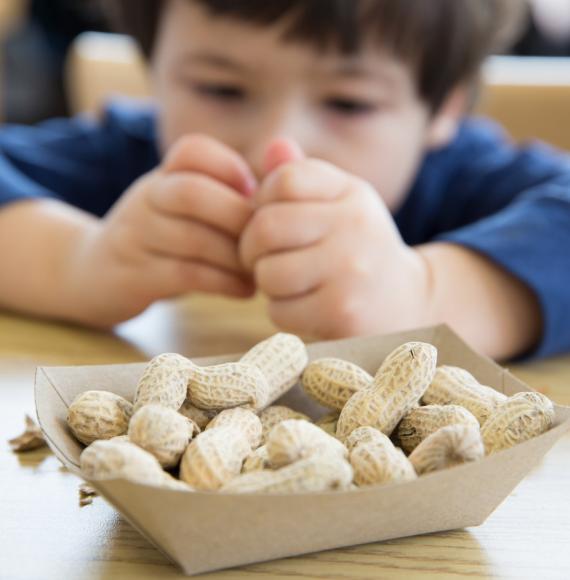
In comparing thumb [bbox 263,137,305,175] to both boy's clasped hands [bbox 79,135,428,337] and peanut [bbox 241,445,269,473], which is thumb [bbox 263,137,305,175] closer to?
boy's clasped hands [bbox 79,135,428,337]

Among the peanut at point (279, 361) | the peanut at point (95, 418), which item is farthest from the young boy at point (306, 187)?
the peanut at point (95, 418)

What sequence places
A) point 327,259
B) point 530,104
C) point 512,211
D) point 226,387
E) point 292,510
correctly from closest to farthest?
point 292,510 → point 226,387 → point 327,259 → point 512,211 → point 530,104

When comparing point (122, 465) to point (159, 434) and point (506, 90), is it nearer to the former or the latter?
point (159, 434)

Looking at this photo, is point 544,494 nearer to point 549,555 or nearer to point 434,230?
point 549,555

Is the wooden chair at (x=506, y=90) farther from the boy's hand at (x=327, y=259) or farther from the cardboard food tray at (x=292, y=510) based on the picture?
the cardboard food tray at (x=292, y=510)

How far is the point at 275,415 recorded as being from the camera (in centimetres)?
44

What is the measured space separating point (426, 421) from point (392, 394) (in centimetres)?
2

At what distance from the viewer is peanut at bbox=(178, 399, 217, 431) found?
0.43 metres

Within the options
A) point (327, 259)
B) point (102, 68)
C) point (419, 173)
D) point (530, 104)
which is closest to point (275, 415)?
point (327, 259)

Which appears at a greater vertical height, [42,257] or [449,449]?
[449,449]

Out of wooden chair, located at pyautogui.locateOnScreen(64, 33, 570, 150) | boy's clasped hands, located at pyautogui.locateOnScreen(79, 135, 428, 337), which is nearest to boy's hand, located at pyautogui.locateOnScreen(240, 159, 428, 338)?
boy's clasped hands, located at pyautogui.locateOnScreen(79, 135, 428, 337)

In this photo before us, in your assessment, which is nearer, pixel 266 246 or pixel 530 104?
pixel 266 246

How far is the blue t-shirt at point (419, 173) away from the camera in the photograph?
91cm

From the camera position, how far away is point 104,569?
335 mm
